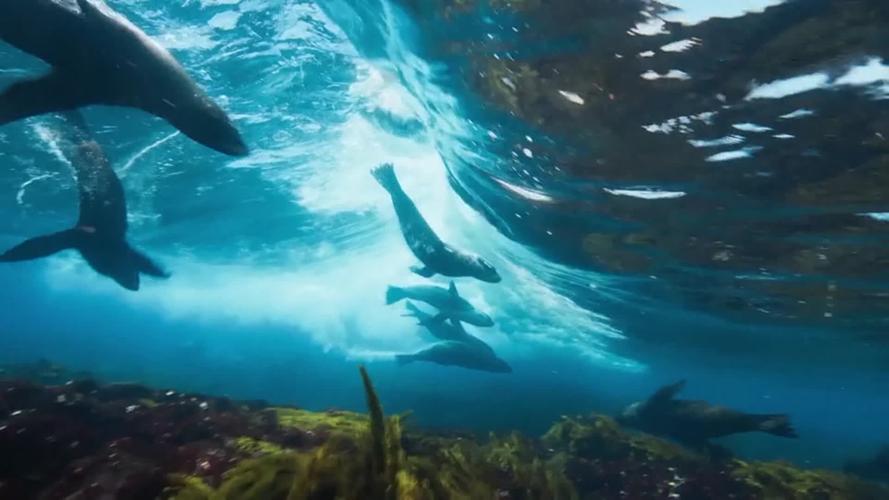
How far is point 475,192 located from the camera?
15500 millimetres

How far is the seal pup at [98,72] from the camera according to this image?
20.9 ft

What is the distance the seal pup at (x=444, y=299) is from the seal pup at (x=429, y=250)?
4484 mm

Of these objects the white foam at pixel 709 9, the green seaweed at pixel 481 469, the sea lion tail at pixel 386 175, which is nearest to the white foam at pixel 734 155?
the white foam at pixel 709 9

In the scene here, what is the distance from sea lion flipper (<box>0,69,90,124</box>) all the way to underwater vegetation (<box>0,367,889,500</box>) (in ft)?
12.4

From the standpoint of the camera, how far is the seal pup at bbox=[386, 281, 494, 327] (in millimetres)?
20781

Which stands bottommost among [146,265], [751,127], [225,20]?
[146,265]

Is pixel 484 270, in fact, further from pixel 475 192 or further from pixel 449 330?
pixel 449 330

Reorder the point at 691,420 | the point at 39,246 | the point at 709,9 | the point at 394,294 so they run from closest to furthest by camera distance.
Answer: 1. the point at 709,9
2. the point at 39,246
3. the point at 691,420
4. the point at 394,294

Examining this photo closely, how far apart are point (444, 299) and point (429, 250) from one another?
629 cm

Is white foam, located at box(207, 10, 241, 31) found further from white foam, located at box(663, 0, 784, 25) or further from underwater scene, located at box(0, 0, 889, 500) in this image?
white foam, located at box(663, 0, 784, 25)

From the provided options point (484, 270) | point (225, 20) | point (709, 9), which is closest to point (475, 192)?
point (484, 270)

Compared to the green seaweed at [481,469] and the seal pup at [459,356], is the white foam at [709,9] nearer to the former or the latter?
the green seaweed at [481,469]

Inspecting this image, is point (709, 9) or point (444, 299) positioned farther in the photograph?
point (444, 299)

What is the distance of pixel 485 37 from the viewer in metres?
8.08
